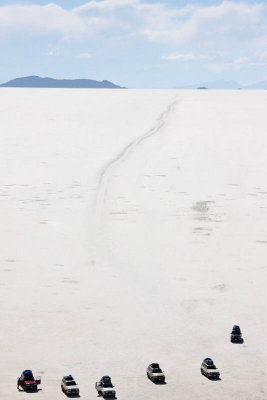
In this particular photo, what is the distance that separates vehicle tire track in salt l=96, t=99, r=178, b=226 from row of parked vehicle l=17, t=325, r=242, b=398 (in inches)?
370

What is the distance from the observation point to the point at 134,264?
16.4m

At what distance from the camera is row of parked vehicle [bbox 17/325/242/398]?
1012 centimetres

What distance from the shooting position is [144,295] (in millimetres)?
14453

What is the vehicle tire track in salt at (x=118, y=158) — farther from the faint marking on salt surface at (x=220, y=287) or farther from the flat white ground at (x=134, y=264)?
the faint marking on salt surface at (x=220, y=287)

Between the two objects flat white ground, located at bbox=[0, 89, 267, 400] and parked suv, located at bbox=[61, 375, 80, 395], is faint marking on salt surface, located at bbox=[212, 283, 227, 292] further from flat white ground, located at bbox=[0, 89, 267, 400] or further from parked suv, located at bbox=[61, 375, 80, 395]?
parked suv, located at bbox=[61, 375, 80, 395]

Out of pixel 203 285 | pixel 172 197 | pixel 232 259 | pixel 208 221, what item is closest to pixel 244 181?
pixel 172 197

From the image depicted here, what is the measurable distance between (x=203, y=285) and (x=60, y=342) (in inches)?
156

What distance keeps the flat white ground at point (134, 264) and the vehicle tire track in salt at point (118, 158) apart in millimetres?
88

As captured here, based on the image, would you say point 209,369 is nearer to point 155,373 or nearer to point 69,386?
point 155,373

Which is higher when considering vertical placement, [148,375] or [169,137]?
[169,137]

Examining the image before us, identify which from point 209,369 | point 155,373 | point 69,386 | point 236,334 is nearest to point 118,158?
point 236,334

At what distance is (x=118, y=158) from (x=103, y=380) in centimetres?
2044

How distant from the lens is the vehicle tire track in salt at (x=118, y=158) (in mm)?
22656

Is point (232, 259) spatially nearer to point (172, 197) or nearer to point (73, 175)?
point (172, 197)
